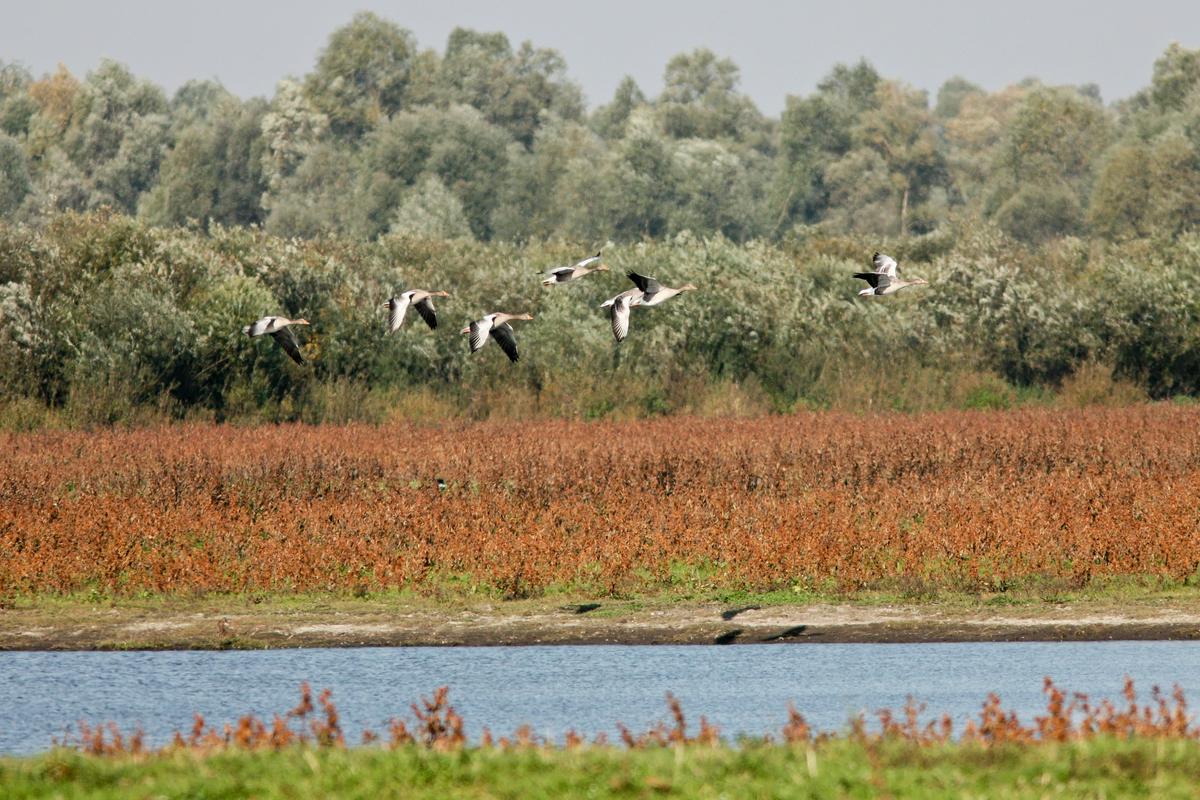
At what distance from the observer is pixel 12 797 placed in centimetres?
1126

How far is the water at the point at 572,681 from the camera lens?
1758 centimetres

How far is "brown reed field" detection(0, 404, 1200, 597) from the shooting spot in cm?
2388

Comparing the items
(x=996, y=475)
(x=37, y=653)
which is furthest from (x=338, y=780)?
(x=996, y=475)

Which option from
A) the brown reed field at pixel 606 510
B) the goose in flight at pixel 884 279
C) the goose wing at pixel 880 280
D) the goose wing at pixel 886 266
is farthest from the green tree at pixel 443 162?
the goose wing at pixel 880 280

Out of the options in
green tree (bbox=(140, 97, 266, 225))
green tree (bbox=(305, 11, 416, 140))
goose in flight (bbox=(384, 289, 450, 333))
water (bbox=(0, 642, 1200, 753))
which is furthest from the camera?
green tree (bbox=(305, 11, 416, 140))

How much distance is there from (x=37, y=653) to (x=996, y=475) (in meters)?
15.6

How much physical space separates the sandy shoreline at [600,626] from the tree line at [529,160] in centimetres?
6725

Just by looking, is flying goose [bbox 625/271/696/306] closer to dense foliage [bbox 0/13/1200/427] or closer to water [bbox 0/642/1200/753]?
water [bbox 0/642/1200/753]

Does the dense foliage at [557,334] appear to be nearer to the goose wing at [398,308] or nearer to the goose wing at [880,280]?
the goose wing at [398,308]

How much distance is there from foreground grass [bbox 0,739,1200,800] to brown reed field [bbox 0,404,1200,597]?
38.7 ft

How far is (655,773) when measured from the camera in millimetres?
11133

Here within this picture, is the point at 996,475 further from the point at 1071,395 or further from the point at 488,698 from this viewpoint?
the point at 1071,395

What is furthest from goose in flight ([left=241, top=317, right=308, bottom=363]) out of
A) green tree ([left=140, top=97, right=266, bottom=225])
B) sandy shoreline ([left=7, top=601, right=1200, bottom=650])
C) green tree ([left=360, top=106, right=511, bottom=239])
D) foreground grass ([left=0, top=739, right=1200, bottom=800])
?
green tree ([left=140, top=97, right=266, bottom=225])

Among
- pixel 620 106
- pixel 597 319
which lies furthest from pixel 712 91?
pixel 597 319
